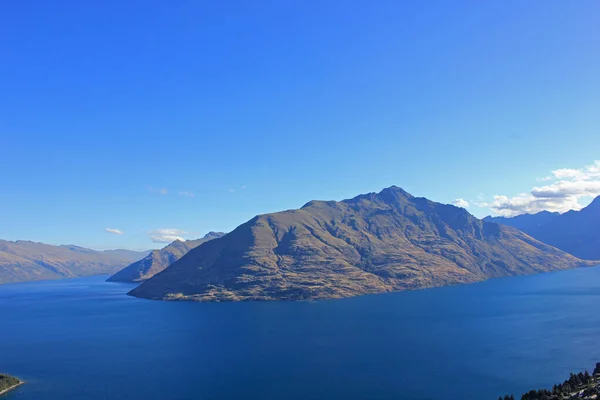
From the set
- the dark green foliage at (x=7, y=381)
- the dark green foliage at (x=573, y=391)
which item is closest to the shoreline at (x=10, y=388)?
the dark green foliage at (x=7, y=381)

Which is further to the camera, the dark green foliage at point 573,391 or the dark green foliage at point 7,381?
the dark green foliage at point 7,381

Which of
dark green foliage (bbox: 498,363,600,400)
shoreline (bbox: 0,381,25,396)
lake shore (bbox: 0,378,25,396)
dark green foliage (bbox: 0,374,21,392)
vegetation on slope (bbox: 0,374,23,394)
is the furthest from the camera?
dark green foliage (bbox: 0,374,21,392)

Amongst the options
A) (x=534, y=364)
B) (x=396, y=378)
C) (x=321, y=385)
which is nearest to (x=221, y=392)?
(x=321, y=385)

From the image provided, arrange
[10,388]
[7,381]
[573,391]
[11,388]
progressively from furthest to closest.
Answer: [7,381] < [11,388] < [10,388] < [573,391]

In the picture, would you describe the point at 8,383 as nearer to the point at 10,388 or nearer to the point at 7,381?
the point at 7,381

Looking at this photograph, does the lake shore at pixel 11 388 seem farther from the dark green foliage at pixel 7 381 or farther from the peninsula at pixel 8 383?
the dark green foliage at pixel 7 381

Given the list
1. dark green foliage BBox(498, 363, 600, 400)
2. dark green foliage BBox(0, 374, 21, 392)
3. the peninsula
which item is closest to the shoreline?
the peninsula

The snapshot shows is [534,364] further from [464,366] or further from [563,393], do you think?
[563,393]

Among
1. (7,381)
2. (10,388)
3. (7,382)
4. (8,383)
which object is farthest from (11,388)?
(7,381)

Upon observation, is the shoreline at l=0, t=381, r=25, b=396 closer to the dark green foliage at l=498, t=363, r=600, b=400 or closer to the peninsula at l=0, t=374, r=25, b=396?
the peninsula at l=0, t=374, r=25, b=396
